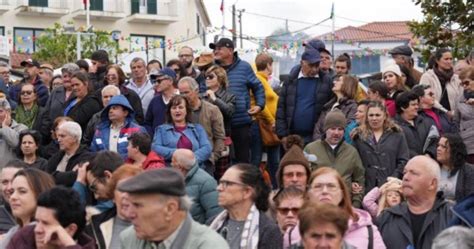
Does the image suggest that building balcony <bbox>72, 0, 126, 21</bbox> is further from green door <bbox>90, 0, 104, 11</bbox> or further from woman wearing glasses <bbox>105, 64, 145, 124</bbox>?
woman wearing glasses <bbox>105, 64, 145, 124</bbox>

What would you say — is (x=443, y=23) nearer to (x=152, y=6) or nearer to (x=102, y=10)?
Result: (x=102, y=10)

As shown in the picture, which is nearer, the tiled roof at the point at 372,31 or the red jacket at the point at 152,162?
the red jacket at the point at 152,162

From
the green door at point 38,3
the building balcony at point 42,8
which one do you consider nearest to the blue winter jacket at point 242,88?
the building balcony at point 42,8

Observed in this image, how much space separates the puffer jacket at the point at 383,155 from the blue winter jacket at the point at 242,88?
7.72 feet

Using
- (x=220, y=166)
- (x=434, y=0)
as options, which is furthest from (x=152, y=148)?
(x=434, y=0)

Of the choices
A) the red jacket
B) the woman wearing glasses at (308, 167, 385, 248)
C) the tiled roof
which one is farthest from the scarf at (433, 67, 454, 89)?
the tiled roof

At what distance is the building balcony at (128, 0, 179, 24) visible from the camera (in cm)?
6619

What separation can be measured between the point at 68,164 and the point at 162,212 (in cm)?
550

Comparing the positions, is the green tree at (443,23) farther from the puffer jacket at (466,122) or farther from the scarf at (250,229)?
the scarf at (250,229)

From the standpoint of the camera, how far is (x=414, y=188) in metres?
8.59

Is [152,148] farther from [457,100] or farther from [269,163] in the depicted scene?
[457,100]

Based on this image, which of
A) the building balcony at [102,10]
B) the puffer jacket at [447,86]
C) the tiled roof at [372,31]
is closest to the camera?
the puffer jacket at [447,86]

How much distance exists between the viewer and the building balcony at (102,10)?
63.6 meters

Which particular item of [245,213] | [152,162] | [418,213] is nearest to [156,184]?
[245,213]
